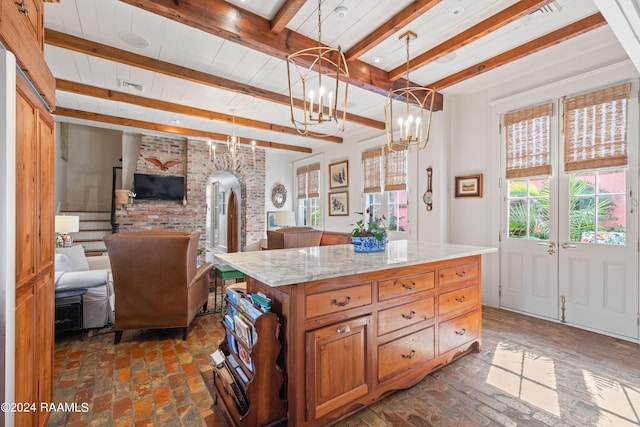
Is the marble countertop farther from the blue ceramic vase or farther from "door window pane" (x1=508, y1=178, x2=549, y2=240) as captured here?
"door window pane" (x1=508, y1=178, x2=549, y2=240)

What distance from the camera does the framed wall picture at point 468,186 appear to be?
4.07 metres

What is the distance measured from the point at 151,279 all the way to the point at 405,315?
235 cm

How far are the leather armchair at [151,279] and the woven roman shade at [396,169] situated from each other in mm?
3559

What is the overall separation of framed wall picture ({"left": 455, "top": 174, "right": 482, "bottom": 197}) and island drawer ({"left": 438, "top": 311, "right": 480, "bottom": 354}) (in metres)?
2.00

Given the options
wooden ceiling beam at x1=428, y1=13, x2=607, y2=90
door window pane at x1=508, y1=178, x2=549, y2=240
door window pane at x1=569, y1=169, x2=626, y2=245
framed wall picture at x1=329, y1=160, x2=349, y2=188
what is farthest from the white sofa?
door window pane at x1=569, y1=169, x2=626, y2=245

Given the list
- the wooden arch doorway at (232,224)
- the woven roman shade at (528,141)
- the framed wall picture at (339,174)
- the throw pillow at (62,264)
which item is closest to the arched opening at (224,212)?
the wooden arch doorway at (232,224)

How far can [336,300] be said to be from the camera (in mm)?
1708

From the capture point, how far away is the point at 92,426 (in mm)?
1775

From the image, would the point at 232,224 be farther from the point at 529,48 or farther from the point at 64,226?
the point at 529,48

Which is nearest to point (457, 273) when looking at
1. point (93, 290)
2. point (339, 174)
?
point (93, 290)

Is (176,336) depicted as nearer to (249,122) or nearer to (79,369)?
(79,369)

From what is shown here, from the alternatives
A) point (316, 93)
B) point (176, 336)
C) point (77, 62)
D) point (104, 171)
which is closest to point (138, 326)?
point (176, 336)

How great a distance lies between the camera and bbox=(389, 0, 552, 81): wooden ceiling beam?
2.31 meters

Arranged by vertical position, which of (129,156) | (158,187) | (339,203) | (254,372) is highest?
(129,156)
